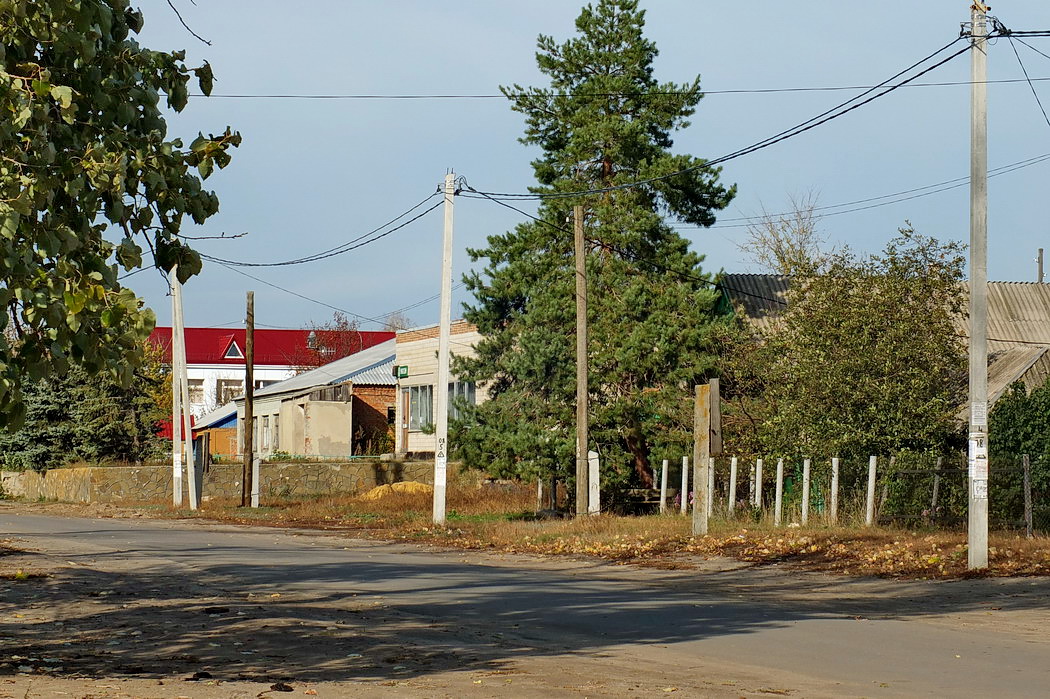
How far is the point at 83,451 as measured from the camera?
1941 inches

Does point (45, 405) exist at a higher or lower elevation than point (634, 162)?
lower

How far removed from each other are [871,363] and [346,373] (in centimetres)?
3288

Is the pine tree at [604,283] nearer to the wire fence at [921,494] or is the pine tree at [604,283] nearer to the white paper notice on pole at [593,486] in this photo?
the white paper notice on pole at [593,486]

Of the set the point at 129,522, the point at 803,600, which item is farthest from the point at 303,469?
the point at 803,600

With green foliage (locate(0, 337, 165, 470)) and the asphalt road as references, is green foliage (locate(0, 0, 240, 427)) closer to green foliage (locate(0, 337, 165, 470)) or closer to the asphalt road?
the asphalt road

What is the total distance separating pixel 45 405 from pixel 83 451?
2279 millimetres

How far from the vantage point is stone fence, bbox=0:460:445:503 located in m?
42.4

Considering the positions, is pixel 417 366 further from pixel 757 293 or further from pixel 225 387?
pixel 225 387

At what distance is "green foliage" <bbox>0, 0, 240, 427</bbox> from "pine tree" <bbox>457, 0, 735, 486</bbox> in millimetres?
22951

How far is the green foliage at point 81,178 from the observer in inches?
250

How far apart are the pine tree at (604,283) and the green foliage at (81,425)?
795 inches

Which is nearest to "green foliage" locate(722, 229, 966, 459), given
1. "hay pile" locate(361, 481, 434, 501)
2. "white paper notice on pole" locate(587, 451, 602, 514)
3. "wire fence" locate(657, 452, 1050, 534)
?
"wire fence" locate(657, 452, 1050, 534)

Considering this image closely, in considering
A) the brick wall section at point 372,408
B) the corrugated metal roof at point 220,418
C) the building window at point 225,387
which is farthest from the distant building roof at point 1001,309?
the building window at point 225,387

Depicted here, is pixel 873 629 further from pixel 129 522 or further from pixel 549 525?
pixel 129 522
